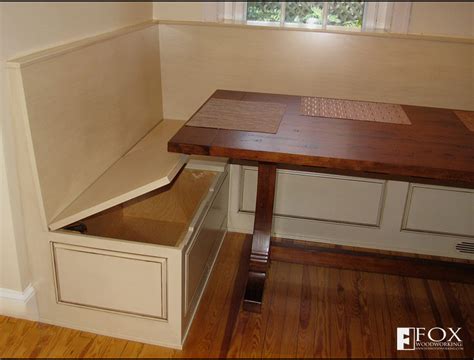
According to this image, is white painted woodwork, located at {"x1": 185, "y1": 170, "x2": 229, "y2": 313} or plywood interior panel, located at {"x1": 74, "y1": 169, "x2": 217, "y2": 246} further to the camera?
plywood interior panel, located at {"x1": 74, "y1": 169, "x2": 217, "y2": 246}

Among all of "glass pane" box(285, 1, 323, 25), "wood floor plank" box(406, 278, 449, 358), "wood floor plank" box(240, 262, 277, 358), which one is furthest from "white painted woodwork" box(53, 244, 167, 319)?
"glass pane" box(285, 1, 323, 25)

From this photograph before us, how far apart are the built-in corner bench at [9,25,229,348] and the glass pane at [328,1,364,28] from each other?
1.31 metres

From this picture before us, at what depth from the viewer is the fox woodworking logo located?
2.31 metres

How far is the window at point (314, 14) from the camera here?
311 cm

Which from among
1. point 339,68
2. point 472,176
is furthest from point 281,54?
point 472,176

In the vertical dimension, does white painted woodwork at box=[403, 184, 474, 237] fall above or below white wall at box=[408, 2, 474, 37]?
below

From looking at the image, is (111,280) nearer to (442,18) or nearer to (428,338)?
(428,338)

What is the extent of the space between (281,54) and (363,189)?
0.96 meters

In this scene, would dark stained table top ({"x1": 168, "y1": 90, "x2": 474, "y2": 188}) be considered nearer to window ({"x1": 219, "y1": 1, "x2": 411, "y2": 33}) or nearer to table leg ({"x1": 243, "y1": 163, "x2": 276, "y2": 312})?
table leg ({"x1": 243, "y1": 163, "x2": 276, "y2": 312})

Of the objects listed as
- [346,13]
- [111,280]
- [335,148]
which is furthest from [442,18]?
[111,280]

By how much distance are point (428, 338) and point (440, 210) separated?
90 centimetres

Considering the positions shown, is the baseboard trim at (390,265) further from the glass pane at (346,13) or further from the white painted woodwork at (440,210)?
the glass pane at (346,13)

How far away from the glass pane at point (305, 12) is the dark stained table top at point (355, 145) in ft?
3.14

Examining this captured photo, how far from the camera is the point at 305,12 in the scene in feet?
10.4
